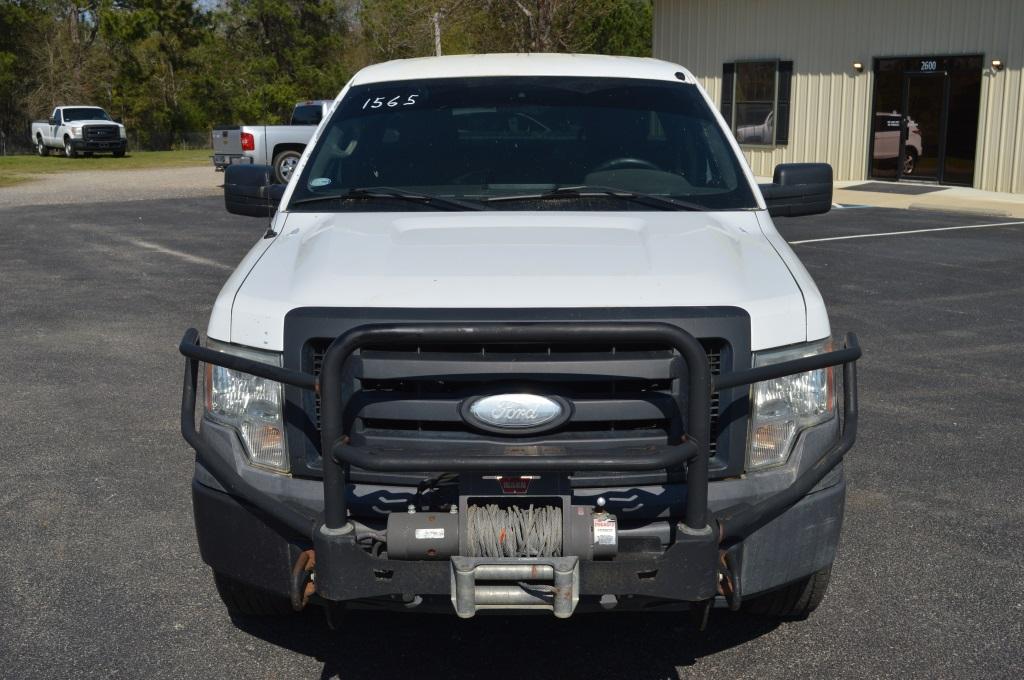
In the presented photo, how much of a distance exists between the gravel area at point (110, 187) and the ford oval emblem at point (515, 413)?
2041 cm

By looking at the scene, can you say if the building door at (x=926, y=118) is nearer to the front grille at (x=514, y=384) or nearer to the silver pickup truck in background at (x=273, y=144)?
the silver pickup truck in background at (x=273, y=144)

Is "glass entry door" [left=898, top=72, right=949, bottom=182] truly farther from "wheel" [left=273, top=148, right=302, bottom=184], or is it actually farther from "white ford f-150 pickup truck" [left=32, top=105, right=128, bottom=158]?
"white ford f-150 pickup truck" [left=32, top=105, right=128, bottom=158]

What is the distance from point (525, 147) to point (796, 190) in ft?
4.22

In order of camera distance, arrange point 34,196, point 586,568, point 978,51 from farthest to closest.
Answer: point 34,196 → point 978,51 → point 586,568

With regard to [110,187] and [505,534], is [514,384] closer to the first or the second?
[505,534]

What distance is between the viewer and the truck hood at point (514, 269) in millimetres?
3223

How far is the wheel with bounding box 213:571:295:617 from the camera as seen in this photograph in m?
3.75

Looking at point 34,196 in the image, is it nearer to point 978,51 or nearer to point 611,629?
point 978,51

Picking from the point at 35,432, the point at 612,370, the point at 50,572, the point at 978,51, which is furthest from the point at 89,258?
the point at 978,51

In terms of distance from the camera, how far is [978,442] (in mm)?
6145

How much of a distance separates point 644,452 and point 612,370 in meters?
0.23

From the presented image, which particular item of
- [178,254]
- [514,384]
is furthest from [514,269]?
[178,254]

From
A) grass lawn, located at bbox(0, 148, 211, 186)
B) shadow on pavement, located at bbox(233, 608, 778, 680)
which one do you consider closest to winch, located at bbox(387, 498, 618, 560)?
shadow on pavement, located at bbox(233, 608, 778, 680)

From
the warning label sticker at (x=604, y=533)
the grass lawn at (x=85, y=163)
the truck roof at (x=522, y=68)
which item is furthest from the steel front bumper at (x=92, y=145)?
the warning label sticker at (x=604, y=533)
